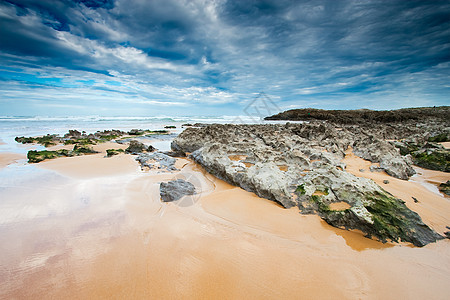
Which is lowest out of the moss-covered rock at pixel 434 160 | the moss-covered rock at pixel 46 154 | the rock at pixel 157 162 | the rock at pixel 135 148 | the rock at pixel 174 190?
the moss-covered rock at pixel 46 154

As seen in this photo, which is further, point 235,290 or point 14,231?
point 14,231

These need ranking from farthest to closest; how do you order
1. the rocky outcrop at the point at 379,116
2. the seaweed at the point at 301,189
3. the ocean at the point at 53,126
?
the rocky outcrop at the point at 379,116, the ocean at the point at 53,126, the seaweed at the point at 301,189

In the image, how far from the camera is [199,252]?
7.43ft

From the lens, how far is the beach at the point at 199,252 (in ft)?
5.98

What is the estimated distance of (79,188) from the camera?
400 centimetres

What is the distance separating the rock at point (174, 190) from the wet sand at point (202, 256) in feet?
0.61

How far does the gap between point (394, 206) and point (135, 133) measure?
17382 mm

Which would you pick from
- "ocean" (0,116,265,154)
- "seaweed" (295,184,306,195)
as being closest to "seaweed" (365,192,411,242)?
"seaweed" (295,184,306,195)

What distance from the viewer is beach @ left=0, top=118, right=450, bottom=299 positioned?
1.82 metres

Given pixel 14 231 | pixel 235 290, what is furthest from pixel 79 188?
pixel 235 290

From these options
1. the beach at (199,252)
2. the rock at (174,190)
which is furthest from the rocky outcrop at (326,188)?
the rock at (174,190)

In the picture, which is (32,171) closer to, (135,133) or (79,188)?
(79,188)

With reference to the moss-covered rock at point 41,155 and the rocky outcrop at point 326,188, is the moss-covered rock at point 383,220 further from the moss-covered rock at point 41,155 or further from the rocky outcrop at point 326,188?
the moss-covered rock at point 41,155

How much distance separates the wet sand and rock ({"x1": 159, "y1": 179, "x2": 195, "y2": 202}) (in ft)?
0.61
